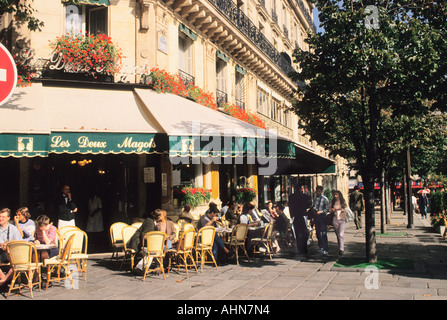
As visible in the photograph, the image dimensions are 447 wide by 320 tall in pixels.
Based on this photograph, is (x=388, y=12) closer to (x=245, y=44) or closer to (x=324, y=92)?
(x=324, y=92)

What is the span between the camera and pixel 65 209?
1030 centimetres

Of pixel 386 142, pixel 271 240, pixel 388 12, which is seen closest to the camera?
pixel 388 12

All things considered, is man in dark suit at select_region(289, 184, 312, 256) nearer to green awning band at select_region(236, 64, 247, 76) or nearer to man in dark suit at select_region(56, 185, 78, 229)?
man in dark suit at select_region(56, 185, 78, 229)

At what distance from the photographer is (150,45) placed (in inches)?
480

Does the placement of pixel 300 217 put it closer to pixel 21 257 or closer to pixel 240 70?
pixel 21 257

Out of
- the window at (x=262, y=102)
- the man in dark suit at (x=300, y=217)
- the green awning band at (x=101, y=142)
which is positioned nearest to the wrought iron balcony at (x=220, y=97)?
the window at (x=262, y=102)

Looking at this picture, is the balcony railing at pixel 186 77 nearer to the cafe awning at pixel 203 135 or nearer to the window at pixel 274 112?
the cafe awning at pixel 203 135

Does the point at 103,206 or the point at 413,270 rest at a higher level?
the point at 103,206

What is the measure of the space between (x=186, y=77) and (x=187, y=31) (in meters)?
1.55

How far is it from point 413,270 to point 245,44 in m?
12.7

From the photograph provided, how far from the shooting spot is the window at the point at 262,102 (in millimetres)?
21672

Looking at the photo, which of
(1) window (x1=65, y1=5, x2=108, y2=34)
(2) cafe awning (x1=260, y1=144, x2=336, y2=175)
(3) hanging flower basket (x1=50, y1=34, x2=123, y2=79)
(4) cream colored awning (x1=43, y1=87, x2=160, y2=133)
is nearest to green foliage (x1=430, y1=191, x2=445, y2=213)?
(2) cafe awning (x1=260, y1=144, x2=336, y2=175)

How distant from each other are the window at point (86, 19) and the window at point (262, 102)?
10.5 m
